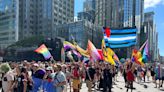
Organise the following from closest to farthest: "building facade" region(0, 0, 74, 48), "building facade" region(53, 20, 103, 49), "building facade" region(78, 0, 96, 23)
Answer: "building facade" region(53, 20, 103, 49) → "building facade" region(0, 0, 74, 48) → "building facade" region(78, 0, 96, 23)

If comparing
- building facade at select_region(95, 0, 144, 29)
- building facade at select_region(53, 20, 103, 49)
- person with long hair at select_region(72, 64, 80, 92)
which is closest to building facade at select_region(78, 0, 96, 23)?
building facade at select_region(95, 0, 144, 29)

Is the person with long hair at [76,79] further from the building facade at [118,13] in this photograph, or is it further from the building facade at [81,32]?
the building facade at [118,13]

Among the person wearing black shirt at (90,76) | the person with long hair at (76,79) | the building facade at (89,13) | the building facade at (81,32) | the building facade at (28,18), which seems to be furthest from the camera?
the building facade at (89,13)

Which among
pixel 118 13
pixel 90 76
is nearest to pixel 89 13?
pixel 118 13

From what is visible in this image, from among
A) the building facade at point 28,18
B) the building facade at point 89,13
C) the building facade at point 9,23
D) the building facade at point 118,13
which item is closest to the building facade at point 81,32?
the building facade at point 118,13

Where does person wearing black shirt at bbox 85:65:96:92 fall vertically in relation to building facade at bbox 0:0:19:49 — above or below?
below

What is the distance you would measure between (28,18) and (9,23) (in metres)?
10.2

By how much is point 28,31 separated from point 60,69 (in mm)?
131740

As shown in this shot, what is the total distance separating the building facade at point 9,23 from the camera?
13138 centimetres

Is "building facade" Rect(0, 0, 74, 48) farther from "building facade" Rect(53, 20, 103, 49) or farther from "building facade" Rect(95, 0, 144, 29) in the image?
"building facade" Rect(95, 0, 144, 29)

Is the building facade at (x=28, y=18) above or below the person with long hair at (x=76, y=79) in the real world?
above

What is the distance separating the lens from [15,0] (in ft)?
447

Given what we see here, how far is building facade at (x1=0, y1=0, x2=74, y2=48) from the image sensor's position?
439 feet

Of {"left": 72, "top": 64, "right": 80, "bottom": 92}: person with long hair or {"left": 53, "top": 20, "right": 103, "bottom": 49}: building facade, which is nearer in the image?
{"left": 72, "top": 64, "right": 80, "bottom": 92}: person with long hair
